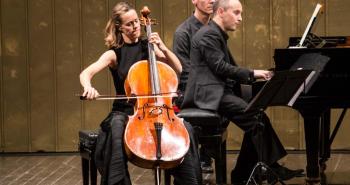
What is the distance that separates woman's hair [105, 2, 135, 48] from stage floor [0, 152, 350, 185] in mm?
1404

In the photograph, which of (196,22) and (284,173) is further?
(196,22)

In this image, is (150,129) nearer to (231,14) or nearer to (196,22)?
(231,14)

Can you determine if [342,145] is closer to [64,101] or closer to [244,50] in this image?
[244,50]

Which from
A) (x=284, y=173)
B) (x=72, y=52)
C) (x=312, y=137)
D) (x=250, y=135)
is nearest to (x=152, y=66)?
(x=250, y=135)

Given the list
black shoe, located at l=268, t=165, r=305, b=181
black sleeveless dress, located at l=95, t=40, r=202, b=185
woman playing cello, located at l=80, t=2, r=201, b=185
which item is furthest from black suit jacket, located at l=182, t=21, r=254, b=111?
black shoe, located at l=268, t=165, r=305, b=181

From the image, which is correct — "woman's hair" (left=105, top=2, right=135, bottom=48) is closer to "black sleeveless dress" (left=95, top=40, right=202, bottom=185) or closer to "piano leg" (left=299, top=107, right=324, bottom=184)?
"black sleeveless dress" (left=95, top=40, right=202, bottom=185)

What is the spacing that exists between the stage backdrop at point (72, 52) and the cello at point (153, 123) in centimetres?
263

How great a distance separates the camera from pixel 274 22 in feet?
23.7

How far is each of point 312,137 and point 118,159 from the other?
137 cm

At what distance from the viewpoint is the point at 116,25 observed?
5.02 m

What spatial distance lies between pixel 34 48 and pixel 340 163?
2.90m

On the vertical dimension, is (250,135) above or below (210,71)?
below

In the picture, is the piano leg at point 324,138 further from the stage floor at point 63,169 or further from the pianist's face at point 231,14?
the pianist's face at point 231,14

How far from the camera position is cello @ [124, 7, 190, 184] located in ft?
14.4
